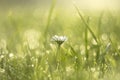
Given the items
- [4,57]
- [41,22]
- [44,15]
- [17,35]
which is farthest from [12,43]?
[44,15]

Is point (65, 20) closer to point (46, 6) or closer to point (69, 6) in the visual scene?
point (69, 6)

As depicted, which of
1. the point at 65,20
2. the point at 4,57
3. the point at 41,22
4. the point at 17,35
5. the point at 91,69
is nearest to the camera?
the point at 91,69

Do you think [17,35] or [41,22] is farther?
[41,22]

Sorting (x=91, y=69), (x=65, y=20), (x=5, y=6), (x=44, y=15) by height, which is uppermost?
(x=5, y=6)

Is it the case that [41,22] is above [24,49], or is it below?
above

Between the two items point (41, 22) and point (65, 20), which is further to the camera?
point (41, 22)

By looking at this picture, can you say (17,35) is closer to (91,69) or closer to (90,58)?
(90,58)

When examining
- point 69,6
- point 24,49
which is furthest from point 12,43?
point 69,6

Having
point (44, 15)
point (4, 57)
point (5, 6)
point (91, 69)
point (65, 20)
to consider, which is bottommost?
point (91, 69)

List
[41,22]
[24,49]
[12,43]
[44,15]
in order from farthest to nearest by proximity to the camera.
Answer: [44,15] < [41,22] < [12,43] < [24,49]
